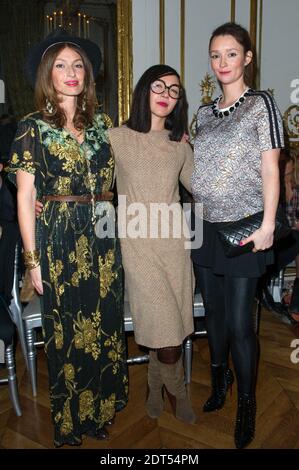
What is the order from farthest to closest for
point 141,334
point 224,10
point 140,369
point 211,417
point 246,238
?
point 224,10
point 140,369
point 211,417
point 141,334
point 246,238

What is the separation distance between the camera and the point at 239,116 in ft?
5.85

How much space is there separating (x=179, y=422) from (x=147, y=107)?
163 centimetres

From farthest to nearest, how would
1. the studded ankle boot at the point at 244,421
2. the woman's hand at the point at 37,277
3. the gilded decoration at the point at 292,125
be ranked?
the gilded decoration at the point at 292,125 < the studded ankle boot at the point at 244,421 < the woman's hand at the point at 37,277

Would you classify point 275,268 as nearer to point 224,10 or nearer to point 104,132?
point 104,132

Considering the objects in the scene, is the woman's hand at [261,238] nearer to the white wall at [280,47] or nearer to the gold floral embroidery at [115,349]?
the gold floral embroidery at [115,349]

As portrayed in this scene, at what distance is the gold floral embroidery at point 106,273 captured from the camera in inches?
73.9

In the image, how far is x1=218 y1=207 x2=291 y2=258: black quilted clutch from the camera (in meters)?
1.75

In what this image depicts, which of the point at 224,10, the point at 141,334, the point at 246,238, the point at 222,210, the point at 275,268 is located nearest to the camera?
the point at 246,238

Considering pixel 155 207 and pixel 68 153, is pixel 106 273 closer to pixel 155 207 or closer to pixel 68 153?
pixel 155 207

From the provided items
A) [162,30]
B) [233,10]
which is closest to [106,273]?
[162,30]

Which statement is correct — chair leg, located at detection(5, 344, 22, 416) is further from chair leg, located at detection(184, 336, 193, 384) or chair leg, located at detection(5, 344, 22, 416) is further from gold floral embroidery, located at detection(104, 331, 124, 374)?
chair leg, located at detection(184, 336, 193, 384)

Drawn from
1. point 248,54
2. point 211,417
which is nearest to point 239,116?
point 248,54

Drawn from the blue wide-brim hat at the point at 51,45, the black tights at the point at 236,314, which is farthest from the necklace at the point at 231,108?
the black tights at the point at 236,314
